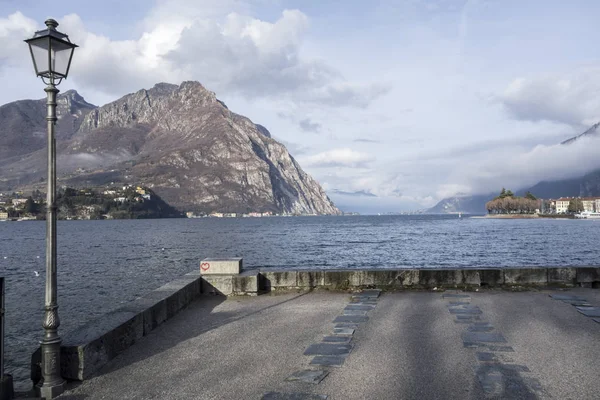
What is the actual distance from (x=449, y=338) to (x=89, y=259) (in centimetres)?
6667

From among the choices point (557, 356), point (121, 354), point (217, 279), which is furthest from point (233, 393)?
point (217, 279)

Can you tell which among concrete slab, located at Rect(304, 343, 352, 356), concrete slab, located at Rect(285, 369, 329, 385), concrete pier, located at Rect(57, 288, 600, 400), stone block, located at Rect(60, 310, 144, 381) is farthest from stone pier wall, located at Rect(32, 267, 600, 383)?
concrete slab, located at Rect(285, 369, 329, 385)

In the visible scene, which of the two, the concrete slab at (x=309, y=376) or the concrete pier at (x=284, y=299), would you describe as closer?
the concrete slab at (x=309, y=376)

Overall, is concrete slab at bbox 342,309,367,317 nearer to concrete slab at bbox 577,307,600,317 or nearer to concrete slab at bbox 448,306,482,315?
concrete slab at bbox 448,306,482,315

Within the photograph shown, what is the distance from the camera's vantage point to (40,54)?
7.76 m

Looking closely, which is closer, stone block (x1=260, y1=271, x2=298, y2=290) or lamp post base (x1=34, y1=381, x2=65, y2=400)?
lamp post base (x1=34, y1=381, x2=65, y2=400)

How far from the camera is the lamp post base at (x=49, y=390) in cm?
708

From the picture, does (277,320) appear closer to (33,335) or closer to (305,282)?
(305,282)

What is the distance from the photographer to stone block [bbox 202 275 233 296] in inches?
591

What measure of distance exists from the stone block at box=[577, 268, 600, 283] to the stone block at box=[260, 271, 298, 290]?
30.2ft

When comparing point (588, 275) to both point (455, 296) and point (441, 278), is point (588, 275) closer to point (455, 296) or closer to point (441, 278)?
point (441, 278)

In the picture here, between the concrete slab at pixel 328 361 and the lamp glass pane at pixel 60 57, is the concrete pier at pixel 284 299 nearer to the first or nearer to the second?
the concrete slab at pixel 328 361

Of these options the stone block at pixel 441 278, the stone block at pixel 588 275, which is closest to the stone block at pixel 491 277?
→ the stone block at pixel 441 278

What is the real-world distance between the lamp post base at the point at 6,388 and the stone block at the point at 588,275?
52.0 feet
